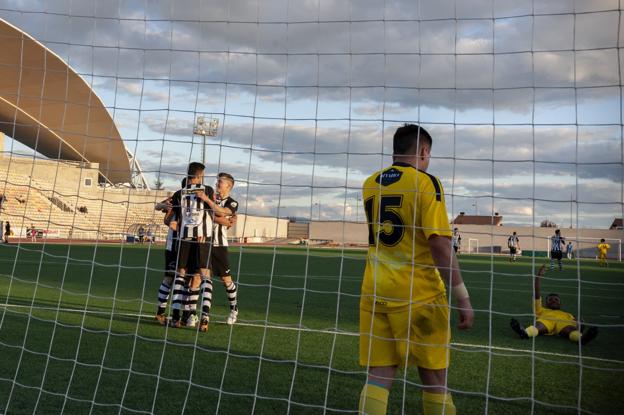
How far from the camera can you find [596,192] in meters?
3.39

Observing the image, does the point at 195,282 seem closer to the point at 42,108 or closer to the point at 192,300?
the point at 192,300

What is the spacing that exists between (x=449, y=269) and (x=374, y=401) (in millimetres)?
732

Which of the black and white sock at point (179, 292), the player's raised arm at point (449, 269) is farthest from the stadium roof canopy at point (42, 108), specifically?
the player's raised arm at point (449, 269)

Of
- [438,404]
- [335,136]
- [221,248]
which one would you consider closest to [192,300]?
[221,248]

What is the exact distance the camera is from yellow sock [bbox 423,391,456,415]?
291cm

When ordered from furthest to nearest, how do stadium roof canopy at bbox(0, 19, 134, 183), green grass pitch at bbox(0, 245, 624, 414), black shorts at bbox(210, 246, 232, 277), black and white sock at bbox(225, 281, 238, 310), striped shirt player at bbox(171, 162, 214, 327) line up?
black and white sock at bbox(225, 281, 238, 310), black shorts at bbox(210, 246, 232, 277), striped shirt player at bbox(171, 162, 214, 327), stadium roof canopy at bbox(0, 19, 134, 183), green grass pitch at bbox(0, 245, 624, 414)

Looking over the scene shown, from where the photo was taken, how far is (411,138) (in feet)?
9.93

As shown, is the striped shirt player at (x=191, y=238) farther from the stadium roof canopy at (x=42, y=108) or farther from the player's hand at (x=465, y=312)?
the player's hand at (x=465, y=312)

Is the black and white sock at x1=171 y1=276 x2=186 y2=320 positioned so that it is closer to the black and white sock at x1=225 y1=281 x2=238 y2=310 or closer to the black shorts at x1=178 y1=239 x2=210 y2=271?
the black shorts at x1=178 y1=239 x2=210 y2=271

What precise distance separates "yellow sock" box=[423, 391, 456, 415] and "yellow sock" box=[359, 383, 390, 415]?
0.21 metres

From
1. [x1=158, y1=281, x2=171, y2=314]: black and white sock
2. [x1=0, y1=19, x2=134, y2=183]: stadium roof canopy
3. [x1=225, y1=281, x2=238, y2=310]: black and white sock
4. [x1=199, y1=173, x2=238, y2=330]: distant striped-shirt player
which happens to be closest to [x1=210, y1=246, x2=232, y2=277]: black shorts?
[x1=199, y1=173, x2=238, y2=330]: distant striped-shirt player

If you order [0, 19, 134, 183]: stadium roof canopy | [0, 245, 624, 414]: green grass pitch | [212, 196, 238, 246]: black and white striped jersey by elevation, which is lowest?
[0, 245, 624, 414]: green grass pitch

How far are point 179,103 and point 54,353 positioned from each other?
2.40 m

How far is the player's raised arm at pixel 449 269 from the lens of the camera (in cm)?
285
